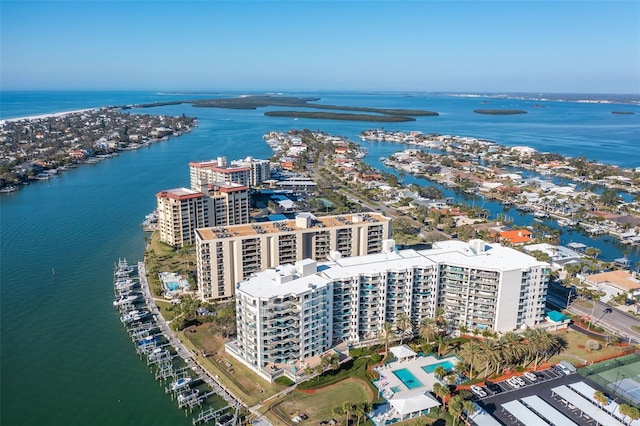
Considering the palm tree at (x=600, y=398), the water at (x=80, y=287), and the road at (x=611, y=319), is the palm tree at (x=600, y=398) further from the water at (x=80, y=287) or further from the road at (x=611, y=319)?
the water at (x=80, y=287)

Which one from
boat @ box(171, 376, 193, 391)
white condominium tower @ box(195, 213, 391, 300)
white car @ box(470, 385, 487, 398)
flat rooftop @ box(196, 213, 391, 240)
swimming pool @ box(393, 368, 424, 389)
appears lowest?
boat @ box(171, 376, 193, 391)

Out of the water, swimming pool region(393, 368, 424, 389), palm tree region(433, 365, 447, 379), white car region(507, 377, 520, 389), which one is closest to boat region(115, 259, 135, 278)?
the water

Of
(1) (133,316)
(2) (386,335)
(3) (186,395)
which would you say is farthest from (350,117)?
(3) (186,395)

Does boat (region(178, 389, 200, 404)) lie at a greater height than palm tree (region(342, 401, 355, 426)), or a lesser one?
lesser

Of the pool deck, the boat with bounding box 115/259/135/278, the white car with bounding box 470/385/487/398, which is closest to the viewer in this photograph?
the white car with bounding box 470/385/487/398

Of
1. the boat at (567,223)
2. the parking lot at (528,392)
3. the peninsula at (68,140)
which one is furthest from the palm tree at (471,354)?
the peninsula at (68,140)

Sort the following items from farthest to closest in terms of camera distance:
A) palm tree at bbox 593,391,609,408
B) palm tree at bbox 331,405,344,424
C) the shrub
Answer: the shrub, palm tree at bbox 593,391,609,408, palm tree at bbox 331,405,344,424

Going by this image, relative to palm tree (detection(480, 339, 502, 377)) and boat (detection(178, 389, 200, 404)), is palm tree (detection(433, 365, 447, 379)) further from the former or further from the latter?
boat (detection(178, 389, 200, 404))
